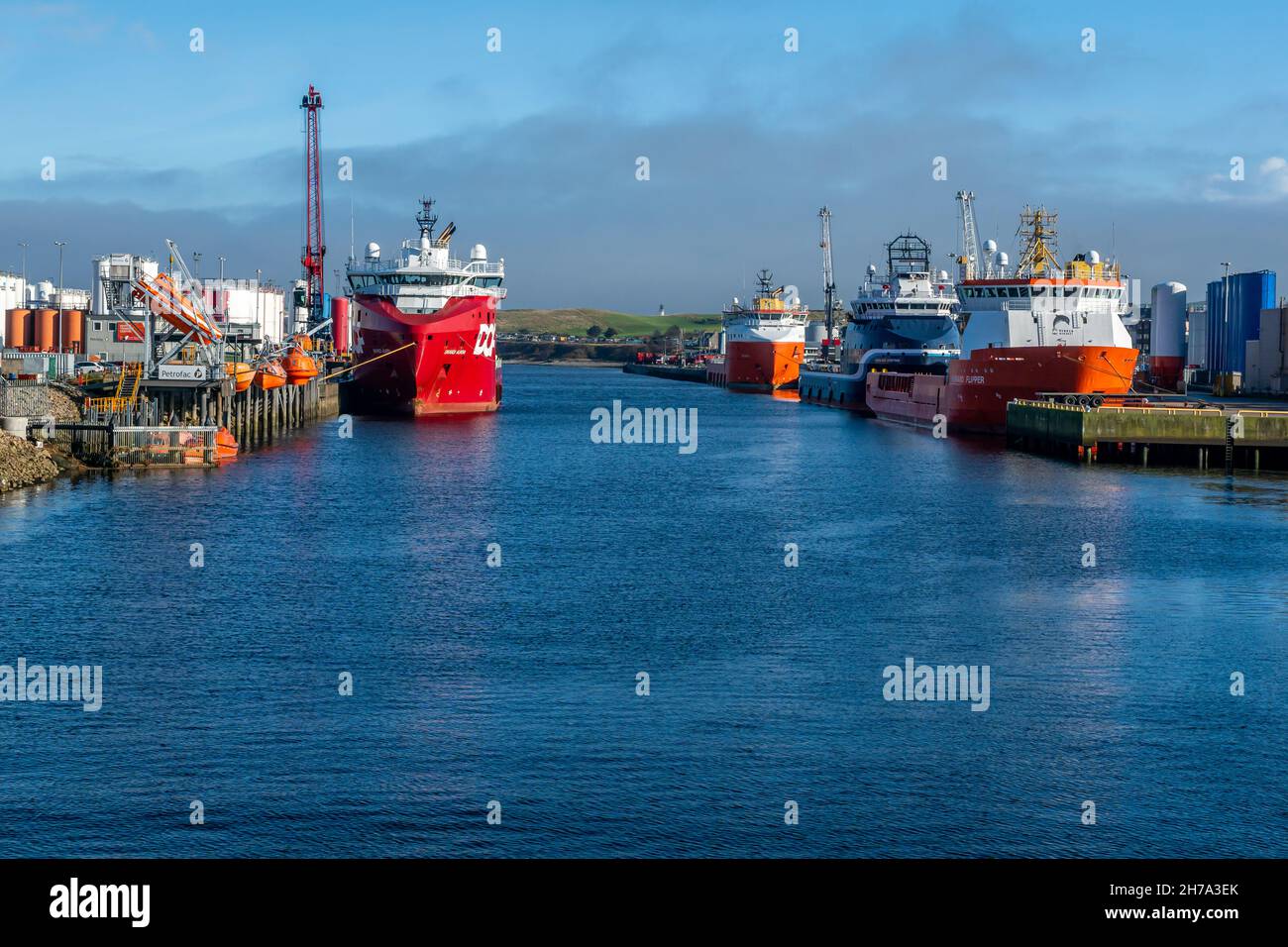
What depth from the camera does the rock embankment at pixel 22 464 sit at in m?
54.0

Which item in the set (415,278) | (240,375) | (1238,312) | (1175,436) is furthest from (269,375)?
(1238,312)

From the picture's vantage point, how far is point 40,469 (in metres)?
56.5

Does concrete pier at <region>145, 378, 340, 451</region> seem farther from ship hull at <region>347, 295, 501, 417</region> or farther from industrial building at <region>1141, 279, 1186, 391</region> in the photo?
industrial building at <region>1141, 279, 1186, 391</region>

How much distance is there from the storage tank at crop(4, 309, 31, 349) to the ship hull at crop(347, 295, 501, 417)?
3955 centimetres

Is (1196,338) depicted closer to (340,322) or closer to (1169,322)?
(1169,322)

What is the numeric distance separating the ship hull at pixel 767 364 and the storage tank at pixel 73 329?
250 ft

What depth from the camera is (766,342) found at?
170 m

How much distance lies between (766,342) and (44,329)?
263 feet

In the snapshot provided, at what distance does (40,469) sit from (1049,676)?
42.7 metres

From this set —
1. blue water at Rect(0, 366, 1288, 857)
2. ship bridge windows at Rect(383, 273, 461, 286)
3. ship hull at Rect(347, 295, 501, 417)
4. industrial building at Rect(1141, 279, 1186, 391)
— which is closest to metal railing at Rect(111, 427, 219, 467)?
blue water at Rect(0, 366, 1288, 857)

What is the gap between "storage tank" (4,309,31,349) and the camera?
125 m

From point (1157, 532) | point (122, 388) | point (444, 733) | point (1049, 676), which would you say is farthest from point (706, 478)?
point (444, 733)

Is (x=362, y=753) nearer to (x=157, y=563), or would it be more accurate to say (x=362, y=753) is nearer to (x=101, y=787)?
(x=101, y=787)

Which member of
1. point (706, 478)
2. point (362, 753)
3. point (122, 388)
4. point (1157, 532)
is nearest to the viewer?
point (362, 753)
